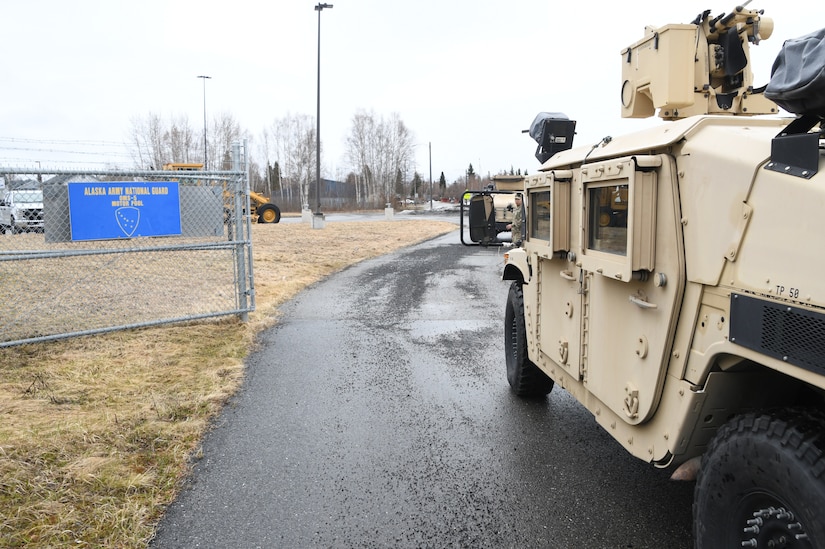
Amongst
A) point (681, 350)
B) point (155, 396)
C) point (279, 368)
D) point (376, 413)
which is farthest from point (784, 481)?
point (279, 368)

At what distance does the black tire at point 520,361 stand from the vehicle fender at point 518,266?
86 mm

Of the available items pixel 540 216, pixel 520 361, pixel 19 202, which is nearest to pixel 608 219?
pixel 540 216

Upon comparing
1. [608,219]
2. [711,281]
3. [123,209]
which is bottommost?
[711,281]

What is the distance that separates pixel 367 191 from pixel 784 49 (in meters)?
75.0

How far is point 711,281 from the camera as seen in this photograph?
2234 millimetres

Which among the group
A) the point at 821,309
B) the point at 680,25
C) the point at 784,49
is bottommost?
the point at 821,309

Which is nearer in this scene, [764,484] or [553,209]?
[764,484]

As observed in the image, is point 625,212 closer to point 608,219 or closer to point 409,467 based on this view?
point 608,219

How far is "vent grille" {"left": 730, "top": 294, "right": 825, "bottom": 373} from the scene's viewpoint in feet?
5.80

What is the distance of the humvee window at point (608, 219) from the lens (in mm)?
2811

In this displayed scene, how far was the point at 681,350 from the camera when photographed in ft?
8.03

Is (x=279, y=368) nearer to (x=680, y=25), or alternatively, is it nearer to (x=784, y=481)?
(x=680, y=25)

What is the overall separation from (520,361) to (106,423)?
3.13 m

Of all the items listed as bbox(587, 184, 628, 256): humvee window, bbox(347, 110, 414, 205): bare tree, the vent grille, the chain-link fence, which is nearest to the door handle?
bbox(587, 184, 628, 256): humvee window
